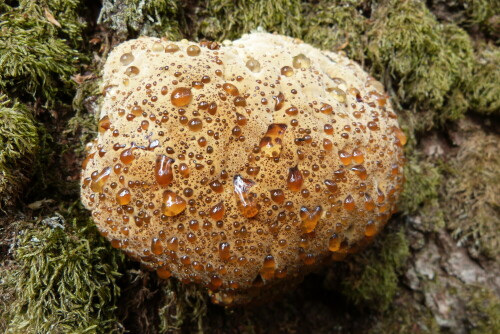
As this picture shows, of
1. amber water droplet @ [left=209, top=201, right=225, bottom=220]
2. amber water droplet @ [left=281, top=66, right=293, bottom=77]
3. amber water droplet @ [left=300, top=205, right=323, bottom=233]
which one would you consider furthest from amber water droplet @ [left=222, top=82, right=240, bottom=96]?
amber water droplet @ [left=300, top=205, right=323, bottom=233]

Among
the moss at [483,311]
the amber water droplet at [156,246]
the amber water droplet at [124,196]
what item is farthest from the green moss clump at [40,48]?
the moss at [483,311]

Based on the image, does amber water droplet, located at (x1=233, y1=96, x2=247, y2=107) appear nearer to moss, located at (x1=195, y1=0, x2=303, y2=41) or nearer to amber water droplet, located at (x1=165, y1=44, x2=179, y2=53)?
amber water droplet, located at (x1=165, y1=44, x2=179, y2=53)

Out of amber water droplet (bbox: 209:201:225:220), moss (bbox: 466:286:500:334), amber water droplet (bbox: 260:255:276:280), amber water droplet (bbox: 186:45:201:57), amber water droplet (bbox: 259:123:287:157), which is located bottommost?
moss (bbox: 466:286:500:334)

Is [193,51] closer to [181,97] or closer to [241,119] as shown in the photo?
[181,97]

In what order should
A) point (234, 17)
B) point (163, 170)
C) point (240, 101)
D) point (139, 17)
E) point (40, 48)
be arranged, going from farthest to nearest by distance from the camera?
point (234, 17) < point (139, 17) < point (40, 48) < point (240, 101) < point (163, 170)

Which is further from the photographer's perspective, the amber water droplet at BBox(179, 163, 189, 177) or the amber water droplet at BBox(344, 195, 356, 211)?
the amber water droplet at BBox(344, 195, 356, 211)

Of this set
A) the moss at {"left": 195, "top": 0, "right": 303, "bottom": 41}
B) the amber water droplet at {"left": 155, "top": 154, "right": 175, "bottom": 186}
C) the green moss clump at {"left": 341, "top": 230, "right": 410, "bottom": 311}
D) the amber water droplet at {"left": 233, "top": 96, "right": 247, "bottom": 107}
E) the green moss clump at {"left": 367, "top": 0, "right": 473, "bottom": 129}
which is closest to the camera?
the amber water droplet at {"left": 155, "top": 154, "right": 175, "bottom": 186}

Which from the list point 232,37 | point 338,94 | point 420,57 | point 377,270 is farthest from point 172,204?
point 420,57

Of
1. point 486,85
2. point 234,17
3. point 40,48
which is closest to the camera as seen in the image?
point 40,48
